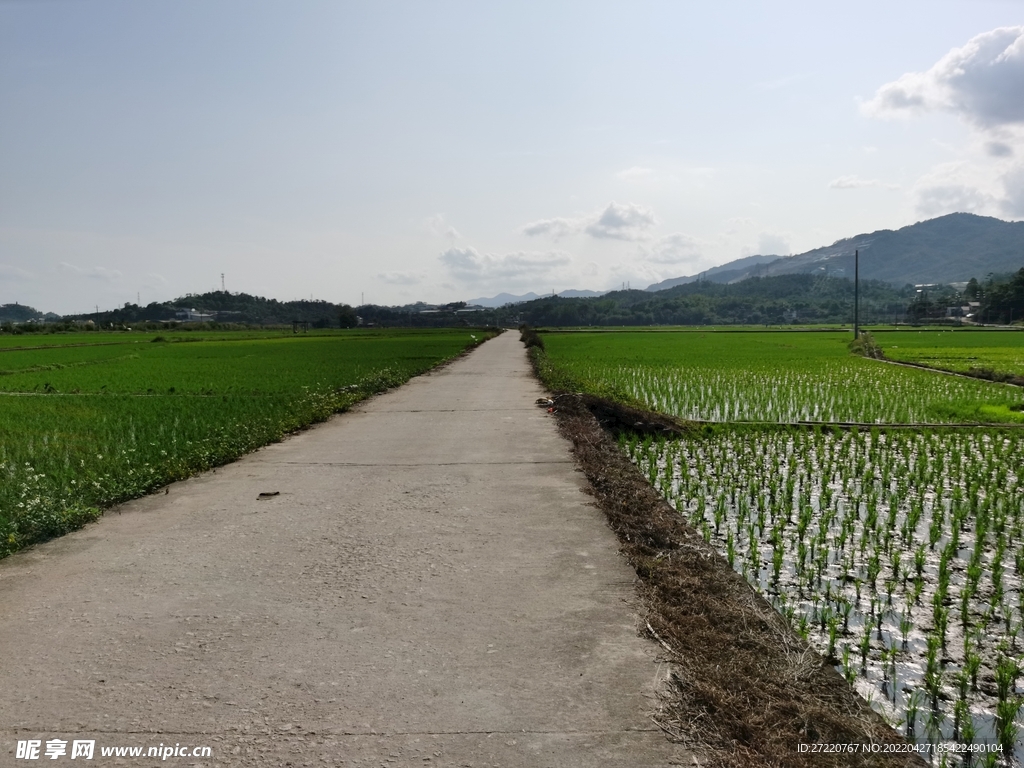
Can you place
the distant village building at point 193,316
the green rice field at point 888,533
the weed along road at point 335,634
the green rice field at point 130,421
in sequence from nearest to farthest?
the weed along road at point 335,634 → the green rice field at point 888,533 → the green rice field at point 130,421 → the distant village building at point 193,316

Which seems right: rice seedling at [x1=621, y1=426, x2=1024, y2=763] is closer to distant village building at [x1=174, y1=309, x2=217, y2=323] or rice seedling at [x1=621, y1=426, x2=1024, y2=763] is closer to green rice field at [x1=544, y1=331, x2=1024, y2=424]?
green rice field at [x1=544, y1=331, x2=1024, y2=424]

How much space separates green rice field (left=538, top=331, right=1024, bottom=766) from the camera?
379 centimetres

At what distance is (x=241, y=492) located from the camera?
290 inches

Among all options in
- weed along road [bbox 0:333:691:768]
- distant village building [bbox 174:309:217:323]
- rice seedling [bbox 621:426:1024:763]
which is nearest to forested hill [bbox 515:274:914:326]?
distant village building [bbox 174:309:217:323]

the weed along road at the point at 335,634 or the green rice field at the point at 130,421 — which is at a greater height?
the green rice field at the point at 130,421

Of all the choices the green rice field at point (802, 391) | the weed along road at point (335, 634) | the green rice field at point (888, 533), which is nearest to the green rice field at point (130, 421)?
the weed along road at point (335, 634)

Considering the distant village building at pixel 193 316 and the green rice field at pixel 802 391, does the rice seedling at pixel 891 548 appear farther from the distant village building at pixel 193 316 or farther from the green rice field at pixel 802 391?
the distant village building at pixel 193 316

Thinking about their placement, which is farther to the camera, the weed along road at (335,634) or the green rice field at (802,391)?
the green rice field at (802,391)

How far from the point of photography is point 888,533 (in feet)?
20.4

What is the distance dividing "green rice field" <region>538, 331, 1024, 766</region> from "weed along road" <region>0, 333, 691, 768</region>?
4.32 ft

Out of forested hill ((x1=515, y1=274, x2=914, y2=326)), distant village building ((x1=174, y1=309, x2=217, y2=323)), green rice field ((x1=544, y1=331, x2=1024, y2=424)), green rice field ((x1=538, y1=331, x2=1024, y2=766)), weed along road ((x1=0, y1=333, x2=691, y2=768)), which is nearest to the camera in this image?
weed along road ((x1=0, y1=333, x2=691, y2=768))

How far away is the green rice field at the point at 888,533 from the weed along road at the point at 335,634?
1.32 metres

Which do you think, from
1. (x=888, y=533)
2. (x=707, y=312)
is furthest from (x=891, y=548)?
(x=707, y=312)

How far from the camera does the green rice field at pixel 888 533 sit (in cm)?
379
